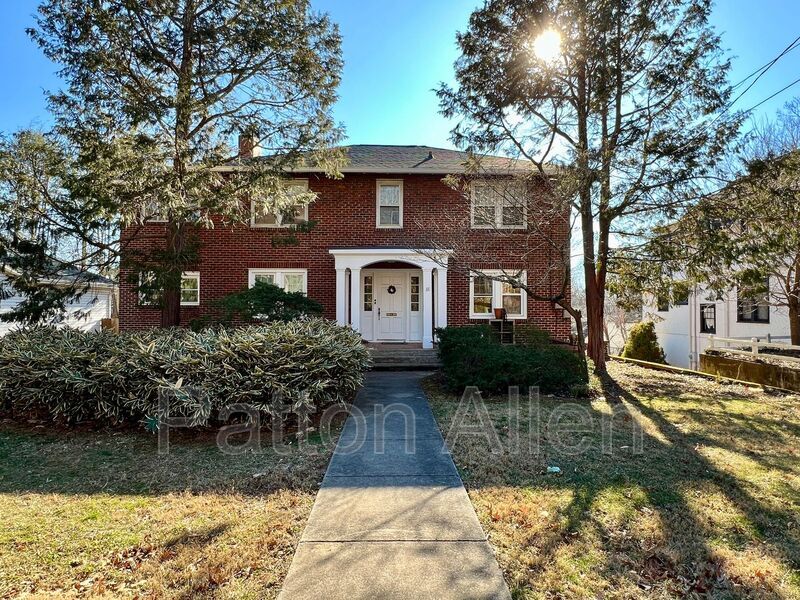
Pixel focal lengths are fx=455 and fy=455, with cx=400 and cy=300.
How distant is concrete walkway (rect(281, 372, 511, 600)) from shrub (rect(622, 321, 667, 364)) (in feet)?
45.6

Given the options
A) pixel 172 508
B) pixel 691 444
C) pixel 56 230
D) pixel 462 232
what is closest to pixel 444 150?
pixel 462 232

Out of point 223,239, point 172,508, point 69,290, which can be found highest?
point 223,239

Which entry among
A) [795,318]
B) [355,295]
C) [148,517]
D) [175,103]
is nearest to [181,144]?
[175,103]

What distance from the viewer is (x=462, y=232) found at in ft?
37.8

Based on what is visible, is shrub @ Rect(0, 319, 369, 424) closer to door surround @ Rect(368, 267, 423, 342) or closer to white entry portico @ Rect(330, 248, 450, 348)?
white entry portico @ Rect(330, 248, 450, 348)

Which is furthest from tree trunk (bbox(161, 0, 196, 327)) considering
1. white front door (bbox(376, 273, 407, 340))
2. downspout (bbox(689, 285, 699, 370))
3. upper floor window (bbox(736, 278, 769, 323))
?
downspout (bbox(689, 285, 699, 370))

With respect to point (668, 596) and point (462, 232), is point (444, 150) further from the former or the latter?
point (668, 596)

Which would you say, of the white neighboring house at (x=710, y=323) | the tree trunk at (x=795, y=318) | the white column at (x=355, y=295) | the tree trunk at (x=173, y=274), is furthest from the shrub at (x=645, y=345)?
the tree trunk at (x=173, y=274)

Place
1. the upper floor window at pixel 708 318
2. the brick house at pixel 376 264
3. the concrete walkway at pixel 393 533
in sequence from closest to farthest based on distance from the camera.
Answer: the concrete walkway at pixel 393 533 → the brick house at pixel 376 264 → the upper floor window at pixel 708 318

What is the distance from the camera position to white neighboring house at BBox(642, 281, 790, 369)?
15137 millimetres

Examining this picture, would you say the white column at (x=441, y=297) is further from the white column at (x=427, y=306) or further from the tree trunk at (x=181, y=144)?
the tree trunk at (x=181, y=144)

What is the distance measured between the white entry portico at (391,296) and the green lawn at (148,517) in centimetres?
719

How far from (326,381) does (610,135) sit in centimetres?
675

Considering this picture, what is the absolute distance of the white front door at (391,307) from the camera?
43.5 ft
